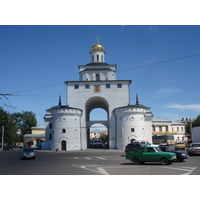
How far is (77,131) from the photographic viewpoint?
41.5m

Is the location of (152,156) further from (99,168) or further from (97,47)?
(97,47)

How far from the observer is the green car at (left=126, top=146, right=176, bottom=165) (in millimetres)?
14302

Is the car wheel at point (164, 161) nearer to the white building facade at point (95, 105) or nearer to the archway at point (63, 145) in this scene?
the white building facade at point (95, 105)

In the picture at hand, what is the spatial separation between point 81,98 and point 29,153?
2396 centimetres

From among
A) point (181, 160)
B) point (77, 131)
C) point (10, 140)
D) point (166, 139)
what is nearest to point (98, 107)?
point (77, 131)

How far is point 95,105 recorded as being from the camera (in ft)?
175

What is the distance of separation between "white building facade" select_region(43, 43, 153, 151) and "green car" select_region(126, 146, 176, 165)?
80.9ft

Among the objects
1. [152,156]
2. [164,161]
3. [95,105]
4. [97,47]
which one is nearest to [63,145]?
[95,105]

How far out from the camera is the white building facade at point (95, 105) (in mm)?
39938

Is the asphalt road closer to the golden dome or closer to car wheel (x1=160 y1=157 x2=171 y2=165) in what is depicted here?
car wheel (x1=160 y1=157 x2=171 y2=165)

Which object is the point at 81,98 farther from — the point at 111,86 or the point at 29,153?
the point at 29,153

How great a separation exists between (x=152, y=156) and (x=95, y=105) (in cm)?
3920

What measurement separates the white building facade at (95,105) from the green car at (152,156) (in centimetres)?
2466

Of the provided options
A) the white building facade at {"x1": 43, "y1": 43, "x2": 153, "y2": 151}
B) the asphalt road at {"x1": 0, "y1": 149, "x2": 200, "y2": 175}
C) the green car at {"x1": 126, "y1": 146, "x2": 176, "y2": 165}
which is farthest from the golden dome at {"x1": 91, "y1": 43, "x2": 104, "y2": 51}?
the green car at {"x1": 126, "y1": 146, "x2": 176, "y2": 165}
